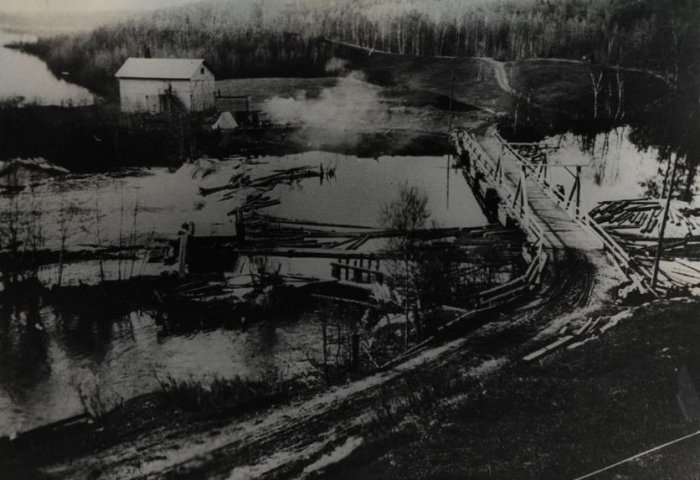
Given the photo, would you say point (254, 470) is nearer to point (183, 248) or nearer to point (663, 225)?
point (183, 248)

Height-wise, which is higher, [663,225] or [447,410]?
[663,225]

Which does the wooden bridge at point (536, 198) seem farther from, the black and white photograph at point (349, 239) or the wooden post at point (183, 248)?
the wooden post at point (183, 248)

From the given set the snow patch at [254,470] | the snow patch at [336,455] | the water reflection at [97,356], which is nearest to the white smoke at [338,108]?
the water reflection at [97,356]

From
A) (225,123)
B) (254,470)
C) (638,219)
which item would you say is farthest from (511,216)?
(254,470)

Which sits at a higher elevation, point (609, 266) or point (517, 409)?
point (609, 266)

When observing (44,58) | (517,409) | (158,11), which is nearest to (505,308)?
(517,409)

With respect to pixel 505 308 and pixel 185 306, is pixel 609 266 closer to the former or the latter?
pixel 505 308
